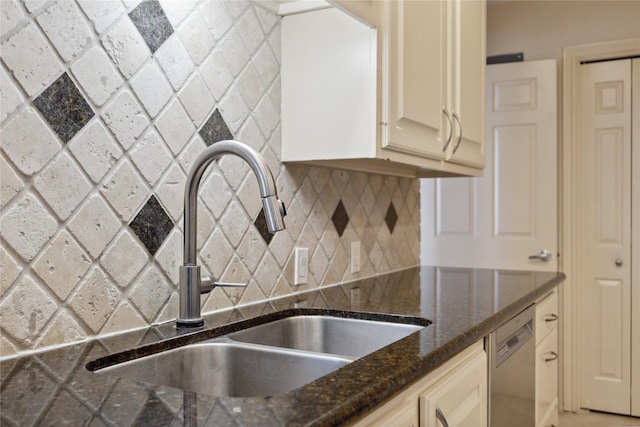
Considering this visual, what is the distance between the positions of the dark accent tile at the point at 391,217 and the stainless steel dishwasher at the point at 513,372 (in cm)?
72

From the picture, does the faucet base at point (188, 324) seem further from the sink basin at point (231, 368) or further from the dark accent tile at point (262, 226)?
the dark accent tile at point (262, 226)

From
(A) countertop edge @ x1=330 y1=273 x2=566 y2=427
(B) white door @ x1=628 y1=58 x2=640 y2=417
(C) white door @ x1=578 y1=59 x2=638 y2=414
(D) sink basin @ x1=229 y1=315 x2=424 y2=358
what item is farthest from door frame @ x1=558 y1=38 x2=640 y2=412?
(D) sink basin @ x1=229 y1=315 x2=424 y2=358

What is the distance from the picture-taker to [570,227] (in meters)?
3.35

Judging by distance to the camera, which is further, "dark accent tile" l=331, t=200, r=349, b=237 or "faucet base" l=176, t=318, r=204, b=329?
"dark accent tile" l=331, t=200, r=349, b=237

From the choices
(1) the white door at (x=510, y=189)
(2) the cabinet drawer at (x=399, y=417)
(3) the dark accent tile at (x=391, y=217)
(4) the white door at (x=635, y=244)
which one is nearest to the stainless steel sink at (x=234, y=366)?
(2) the cabinet drawer at (x=399, y=417)

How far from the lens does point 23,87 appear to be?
1.01 m

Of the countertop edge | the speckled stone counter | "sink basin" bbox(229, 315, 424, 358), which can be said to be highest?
the speckled stone counter

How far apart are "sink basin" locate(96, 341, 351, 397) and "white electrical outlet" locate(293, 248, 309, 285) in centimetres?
60

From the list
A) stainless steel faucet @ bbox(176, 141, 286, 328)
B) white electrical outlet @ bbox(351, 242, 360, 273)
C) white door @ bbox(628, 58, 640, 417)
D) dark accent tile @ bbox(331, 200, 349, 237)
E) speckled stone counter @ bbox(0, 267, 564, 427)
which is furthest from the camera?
white door @ bbox(628, 58, 640, 417)

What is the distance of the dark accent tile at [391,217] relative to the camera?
2.43 meters

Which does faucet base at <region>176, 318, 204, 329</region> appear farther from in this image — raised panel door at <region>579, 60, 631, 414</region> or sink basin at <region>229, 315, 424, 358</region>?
raised panel door at <region>579, 60, 631, 414</region>

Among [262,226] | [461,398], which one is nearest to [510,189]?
[262,226]

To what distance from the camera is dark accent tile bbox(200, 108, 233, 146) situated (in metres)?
1.43

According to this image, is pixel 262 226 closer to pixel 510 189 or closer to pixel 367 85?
pixel 367 85
